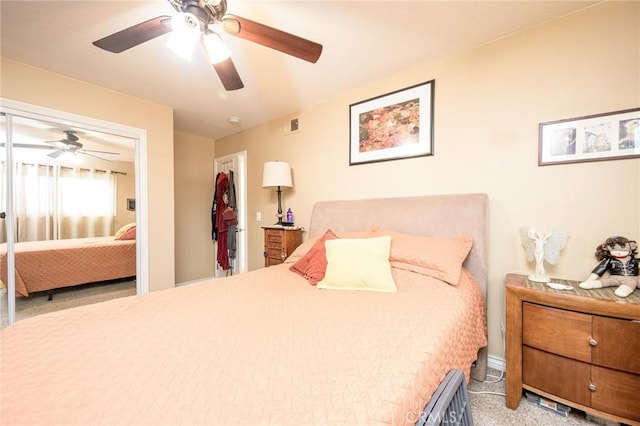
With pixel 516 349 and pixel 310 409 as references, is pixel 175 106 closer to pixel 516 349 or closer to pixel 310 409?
pixel 310 409

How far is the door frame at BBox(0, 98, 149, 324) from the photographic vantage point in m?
2.21

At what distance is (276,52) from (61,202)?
2.65 metres

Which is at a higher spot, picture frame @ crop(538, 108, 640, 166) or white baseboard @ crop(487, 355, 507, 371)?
picture frame @ crop(538, 108, 640, 166)

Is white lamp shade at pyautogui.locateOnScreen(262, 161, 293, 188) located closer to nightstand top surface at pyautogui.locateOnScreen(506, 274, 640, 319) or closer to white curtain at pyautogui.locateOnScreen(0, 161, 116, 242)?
white curtain at pyautogui.locateOnScreen(0, 161, 116, 242)

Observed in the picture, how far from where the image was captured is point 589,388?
1.26 metres

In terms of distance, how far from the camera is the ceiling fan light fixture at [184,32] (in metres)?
1.25

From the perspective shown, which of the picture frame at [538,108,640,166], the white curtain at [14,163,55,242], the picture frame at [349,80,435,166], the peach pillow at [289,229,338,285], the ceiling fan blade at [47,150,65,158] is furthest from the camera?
the ceiling fan blade at [47,150,65,158]

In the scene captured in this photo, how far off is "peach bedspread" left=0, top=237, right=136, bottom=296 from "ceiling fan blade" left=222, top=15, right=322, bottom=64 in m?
2.67

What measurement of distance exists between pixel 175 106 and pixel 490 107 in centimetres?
326

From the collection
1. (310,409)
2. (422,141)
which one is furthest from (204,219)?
(310,409)

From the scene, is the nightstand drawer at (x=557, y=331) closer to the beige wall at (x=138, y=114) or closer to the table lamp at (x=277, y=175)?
the table lamp at (x=277, y=175)

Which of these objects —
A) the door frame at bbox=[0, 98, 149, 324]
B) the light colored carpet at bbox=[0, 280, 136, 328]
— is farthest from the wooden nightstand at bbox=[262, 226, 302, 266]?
the light colored carpet at bbox=[0, 280, 136, 328]

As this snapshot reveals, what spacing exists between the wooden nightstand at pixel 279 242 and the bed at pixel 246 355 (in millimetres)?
1171

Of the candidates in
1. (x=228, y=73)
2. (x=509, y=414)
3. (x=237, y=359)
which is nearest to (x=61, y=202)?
(x=228, y=73)
